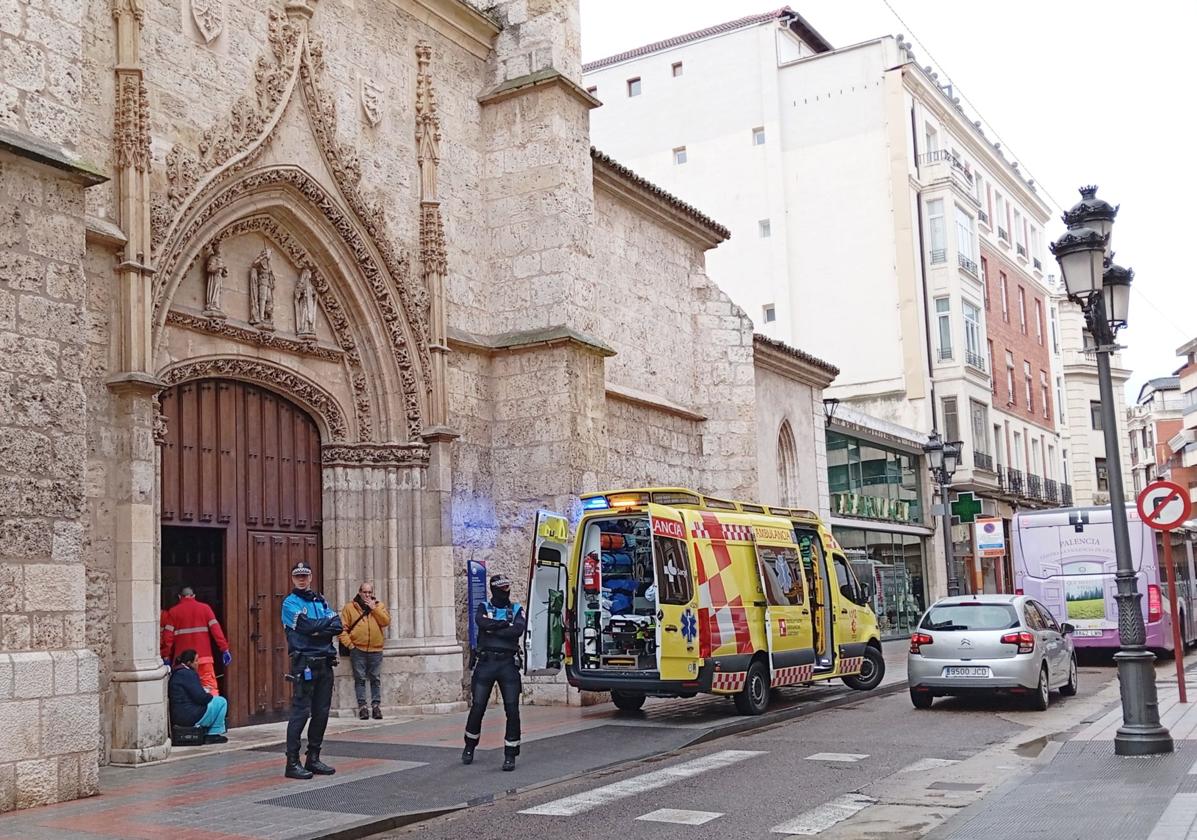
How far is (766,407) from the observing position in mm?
24641

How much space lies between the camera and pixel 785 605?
50.6 feet

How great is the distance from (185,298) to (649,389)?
9455mm

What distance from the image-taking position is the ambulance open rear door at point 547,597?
14.3 metres

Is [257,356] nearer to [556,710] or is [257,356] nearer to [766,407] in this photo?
[556,710]

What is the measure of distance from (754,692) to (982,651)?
2722mm

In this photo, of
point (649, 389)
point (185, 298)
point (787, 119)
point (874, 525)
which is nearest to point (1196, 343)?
point (787, 119)

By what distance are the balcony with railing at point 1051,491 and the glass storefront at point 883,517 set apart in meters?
13.7

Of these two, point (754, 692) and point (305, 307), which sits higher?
point (305, 307)

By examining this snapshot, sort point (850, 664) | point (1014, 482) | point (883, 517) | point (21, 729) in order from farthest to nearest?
1. point (1014, 482)
2. point (883, 517)
3. point (850, 664)
4. point (21, 729)

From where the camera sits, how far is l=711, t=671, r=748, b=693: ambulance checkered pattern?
44.8 ft

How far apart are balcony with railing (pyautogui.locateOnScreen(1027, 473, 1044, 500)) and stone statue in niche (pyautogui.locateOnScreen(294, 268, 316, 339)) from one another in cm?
3587

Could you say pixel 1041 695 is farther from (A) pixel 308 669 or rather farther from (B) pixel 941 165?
(B) pixel 941 165

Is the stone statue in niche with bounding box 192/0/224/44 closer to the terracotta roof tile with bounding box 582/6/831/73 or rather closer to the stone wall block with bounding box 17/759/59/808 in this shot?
the stone wall block with bounding box 17/759/59/808

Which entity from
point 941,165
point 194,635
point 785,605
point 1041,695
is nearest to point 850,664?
point 785,605
